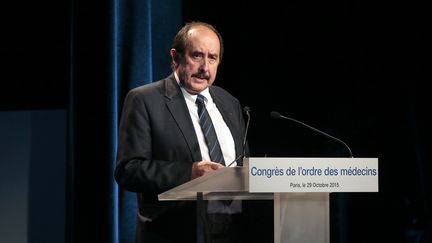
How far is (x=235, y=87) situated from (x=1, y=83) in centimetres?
139

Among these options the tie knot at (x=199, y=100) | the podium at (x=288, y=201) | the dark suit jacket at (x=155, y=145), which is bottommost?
the podium at (x=288, y=201)

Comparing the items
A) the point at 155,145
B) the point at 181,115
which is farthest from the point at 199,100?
the point at 155,145

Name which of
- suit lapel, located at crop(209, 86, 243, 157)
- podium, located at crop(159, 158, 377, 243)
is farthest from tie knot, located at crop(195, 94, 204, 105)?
podium, located at crop(159, 158, 377, 243)

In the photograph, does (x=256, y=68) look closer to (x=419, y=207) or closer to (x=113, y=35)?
(x=113, y=35)

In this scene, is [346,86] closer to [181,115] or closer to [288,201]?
[181,115]

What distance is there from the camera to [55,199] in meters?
3.56

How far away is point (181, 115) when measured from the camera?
266cm

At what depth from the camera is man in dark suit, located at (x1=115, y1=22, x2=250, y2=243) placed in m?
2.48

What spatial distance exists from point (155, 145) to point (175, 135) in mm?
94

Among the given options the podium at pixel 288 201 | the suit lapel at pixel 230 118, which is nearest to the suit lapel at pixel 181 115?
the suit lapel at pixel 230 118

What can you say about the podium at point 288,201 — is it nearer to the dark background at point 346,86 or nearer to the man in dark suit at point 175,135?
the man in dark suit at point 175,135

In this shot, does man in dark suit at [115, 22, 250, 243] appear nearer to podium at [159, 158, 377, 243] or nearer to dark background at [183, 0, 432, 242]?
podium at [159, 158, 377, 243]

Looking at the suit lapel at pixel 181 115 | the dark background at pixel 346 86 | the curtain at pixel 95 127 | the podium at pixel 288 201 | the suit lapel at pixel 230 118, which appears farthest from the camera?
the dark background at pixel 346 86

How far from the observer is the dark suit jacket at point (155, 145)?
2465 millimetres
